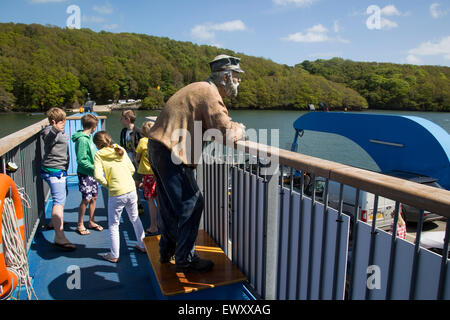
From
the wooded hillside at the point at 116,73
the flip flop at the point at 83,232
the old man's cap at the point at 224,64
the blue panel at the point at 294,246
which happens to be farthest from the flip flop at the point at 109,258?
the wooded hillside at the point at 116,73

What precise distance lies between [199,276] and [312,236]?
1.09 m

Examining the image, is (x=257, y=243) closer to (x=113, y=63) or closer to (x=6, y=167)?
(x=6, y=167)

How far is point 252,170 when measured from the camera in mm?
2611

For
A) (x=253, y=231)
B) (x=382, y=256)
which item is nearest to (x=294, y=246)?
(x=253, y=231)

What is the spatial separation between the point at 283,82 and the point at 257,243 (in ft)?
282

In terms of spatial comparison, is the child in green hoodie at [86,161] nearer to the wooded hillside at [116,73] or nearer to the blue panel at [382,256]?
the blue panel at [382,256]

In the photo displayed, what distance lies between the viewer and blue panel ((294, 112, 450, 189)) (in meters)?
7.07

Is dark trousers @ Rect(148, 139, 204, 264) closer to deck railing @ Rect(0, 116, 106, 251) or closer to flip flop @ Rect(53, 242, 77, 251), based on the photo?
deck railing @ Rect(0, 116, 106, 251)

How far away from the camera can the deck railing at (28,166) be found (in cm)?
309

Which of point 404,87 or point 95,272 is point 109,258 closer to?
point 95,272

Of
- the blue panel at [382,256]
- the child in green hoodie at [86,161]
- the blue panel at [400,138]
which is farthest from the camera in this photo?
the blue panel at [400,138]

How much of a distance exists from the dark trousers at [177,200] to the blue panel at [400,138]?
Answer: 6334 mm

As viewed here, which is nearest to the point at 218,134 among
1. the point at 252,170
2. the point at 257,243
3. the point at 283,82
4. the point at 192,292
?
the point at 252,170

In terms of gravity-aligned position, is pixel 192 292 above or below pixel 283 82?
below
